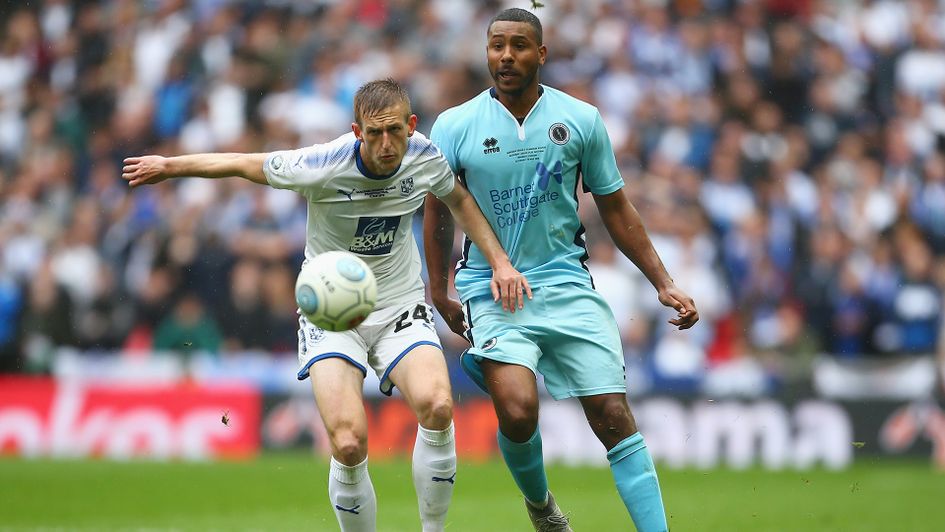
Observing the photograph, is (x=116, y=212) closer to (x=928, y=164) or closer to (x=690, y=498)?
(x=690, y=498)

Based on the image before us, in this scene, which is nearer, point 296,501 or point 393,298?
point 393,298

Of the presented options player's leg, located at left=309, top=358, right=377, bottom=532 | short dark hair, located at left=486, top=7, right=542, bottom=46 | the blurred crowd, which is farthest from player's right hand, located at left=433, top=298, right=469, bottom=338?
the blurred crowd

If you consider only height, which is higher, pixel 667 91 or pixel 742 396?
pixel 667 91

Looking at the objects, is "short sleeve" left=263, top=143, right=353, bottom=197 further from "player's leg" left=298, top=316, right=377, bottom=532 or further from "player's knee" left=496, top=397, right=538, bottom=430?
"player's knee" left=496, top=397, right=538, bottom=430

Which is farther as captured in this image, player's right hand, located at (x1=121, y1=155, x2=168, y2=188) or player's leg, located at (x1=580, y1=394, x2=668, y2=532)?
player's leg, located at (x1=580, y1=394, x2=668, y2=532)

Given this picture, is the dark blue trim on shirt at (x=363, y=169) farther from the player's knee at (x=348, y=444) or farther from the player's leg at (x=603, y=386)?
the player's knee at (x=348, y=444)

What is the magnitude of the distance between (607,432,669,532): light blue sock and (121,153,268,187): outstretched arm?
2.36m

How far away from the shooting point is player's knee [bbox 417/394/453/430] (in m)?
7.68

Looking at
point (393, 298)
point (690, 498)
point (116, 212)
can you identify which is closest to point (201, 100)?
point (116, 212)

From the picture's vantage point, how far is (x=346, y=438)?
7500 millimetres

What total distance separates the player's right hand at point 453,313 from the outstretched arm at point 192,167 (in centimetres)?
134

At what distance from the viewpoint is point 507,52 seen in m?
7.84

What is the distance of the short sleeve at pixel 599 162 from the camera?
8117 millimetres

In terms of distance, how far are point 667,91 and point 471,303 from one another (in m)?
10.5
